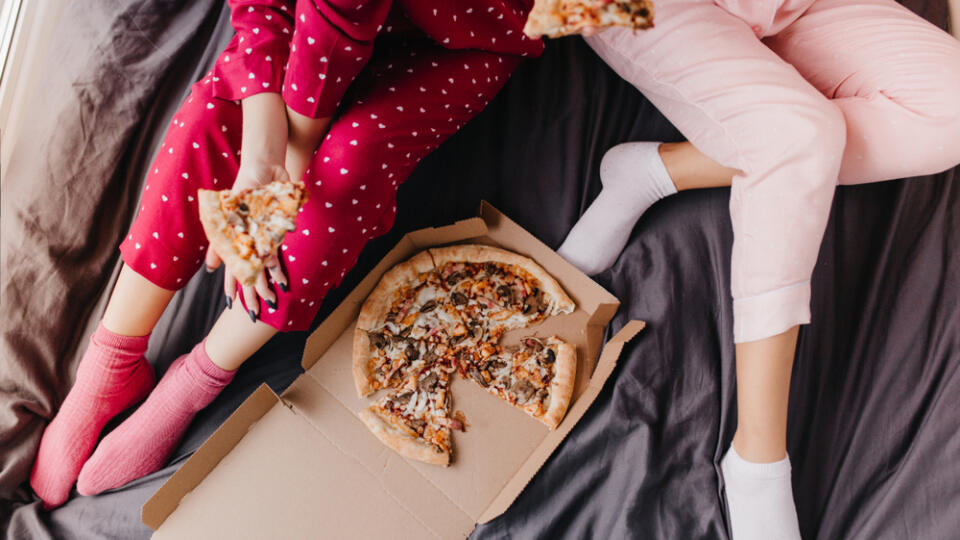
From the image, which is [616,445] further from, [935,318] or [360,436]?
[935,318]

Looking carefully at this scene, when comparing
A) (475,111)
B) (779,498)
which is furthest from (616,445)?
(475,111)

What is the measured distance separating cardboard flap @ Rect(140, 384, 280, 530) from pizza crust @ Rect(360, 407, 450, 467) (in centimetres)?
17

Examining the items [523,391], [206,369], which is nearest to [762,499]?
[523,391]

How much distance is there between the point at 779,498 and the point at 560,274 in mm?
490

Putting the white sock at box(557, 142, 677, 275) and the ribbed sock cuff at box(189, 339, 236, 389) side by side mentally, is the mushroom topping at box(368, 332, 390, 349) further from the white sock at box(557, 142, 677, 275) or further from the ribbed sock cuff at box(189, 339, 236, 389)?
the white sock at box(557, 142, 677, 275)

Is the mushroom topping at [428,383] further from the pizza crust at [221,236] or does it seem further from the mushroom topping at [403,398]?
the pizza crust at [221,236]

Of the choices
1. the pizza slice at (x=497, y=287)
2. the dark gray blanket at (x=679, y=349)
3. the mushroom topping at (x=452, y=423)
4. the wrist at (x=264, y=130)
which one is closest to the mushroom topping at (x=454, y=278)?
the pizza slice at (x=497, y=287)

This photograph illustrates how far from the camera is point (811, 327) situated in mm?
1069

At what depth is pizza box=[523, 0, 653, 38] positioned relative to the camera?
64 centimetres

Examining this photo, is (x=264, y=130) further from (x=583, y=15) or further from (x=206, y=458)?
(x=206, y=458)

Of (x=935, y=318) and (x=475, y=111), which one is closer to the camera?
(x=475, y=111)

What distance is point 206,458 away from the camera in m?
1.00

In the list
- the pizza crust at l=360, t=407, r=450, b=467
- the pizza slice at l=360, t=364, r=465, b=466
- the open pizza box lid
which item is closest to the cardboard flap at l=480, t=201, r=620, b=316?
the open pizza box lid

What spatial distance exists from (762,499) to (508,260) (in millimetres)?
547
